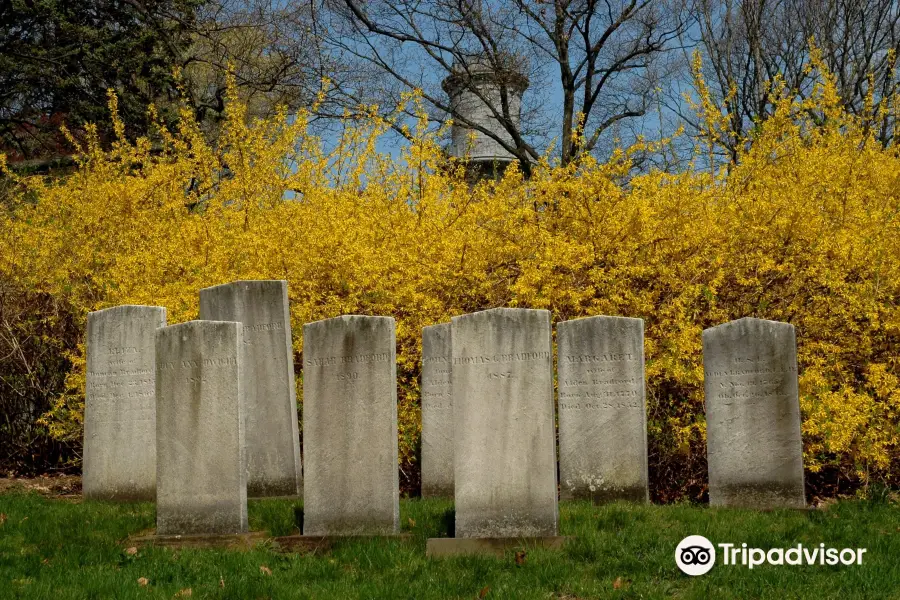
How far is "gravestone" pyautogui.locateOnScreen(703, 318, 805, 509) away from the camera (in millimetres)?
7367

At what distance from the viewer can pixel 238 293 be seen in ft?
28.4

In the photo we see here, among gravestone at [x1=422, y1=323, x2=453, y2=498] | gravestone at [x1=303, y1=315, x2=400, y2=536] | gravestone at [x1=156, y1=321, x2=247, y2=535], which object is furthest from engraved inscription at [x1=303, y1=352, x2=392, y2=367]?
gravestone at [x1=422, y1=323, x2=453, y2=498]

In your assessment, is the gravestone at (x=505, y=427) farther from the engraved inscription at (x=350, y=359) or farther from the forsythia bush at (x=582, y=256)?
the forsythia bush at (x=582, y=256)

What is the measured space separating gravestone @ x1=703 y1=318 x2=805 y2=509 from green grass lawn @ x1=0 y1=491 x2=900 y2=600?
0.41m

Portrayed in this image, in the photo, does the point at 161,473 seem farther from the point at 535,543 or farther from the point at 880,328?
the point at 880,328

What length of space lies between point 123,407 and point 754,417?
17.5ft

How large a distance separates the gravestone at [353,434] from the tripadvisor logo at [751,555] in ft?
6.66

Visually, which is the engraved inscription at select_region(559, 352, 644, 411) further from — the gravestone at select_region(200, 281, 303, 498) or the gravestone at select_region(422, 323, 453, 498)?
the gravestone at select_region(200, 281, 303, 498)

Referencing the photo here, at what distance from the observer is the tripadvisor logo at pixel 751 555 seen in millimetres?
5391

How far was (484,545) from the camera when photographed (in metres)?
6.08

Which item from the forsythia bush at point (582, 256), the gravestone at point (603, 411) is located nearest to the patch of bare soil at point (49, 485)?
the forsythia bush at point (582, 256)

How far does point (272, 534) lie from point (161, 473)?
90 centimetres

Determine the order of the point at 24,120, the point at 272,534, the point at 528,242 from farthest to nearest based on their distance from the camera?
the point at 24,120 → the point at 528,242 → the point at 272,534

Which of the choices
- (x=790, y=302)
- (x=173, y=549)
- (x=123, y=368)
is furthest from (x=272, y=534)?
(x=790, y=302)
